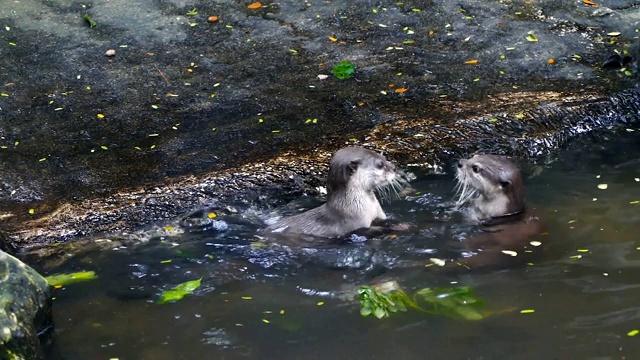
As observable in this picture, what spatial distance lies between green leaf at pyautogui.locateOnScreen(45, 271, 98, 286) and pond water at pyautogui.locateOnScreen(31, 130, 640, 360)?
6 cm

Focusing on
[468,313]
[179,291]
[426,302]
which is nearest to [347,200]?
[426,302]

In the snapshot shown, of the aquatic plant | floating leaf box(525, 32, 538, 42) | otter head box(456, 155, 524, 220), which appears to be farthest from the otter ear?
floating leaf box(525, 32, 538, 42)

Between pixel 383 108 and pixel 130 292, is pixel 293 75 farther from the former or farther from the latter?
pixel 130 292

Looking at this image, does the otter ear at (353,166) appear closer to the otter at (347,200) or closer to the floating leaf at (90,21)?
the otter at (347,200)

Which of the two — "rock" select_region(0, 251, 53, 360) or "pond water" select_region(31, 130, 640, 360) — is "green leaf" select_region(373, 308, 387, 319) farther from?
"rock" select_region(0, 251, 53, 360)

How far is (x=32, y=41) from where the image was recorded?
843 cm

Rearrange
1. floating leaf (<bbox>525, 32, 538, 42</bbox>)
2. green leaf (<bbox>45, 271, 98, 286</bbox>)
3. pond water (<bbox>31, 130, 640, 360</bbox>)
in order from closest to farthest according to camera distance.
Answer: pond water (<bbox>31, 130, 640, 360</bbox>), green leaf (<bbox>45, 271, 98, 286</bbox>), floating leaf (<bbox>525, 32, 538, 42</bbox>)

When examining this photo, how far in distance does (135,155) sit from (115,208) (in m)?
0.74

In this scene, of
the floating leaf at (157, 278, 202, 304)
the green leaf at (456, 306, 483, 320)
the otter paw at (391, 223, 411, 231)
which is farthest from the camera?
the otter paw at (391, 223, 411, 231)

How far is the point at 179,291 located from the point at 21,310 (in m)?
1.12

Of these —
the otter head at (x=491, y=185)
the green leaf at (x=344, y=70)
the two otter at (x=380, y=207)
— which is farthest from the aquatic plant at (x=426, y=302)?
the green leaf at (x=344, y=70)

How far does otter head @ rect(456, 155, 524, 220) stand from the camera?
6180 millimetres

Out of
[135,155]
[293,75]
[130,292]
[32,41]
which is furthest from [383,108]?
[32,41]

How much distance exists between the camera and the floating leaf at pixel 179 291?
16.9 feet
